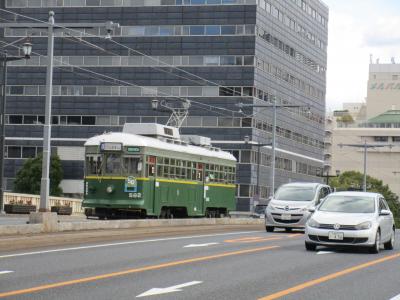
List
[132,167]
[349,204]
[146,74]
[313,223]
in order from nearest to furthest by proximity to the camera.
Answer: [313,223] → [349,204] → [132,167] → [146,74]

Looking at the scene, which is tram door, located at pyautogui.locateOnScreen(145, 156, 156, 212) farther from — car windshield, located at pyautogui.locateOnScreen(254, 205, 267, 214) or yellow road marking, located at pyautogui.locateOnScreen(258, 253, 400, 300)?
A: car windshield, located at pyautogui.locateOnScreen(254, 205, 267, 214)

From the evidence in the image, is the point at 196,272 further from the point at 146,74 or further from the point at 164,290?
the point at 146,74

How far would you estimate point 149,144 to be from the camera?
1452 inches

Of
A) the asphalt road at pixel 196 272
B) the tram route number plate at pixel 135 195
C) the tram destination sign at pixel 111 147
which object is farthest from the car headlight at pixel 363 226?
the tram destination sign at pixel 111 147

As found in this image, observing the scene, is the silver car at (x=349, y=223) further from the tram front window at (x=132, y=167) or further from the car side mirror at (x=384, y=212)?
the tram front window at (x=132, y=167)

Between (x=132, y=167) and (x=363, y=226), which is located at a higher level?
(x=132, y=167)

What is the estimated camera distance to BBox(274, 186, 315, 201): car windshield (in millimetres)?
32312

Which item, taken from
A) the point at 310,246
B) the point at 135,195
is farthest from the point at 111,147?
the point at 310,246

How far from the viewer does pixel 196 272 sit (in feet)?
51.3

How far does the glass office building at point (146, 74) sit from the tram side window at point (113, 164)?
192ft

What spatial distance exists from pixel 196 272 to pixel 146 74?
82.3 m

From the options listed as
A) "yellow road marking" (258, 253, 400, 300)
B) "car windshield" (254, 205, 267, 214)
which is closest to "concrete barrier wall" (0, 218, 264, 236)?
"yellow road marking" (258, 253, 400, 300)

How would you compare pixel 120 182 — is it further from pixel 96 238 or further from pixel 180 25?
pixel 180 25

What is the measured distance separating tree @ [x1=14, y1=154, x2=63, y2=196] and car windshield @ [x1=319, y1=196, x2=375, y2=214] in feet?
235
